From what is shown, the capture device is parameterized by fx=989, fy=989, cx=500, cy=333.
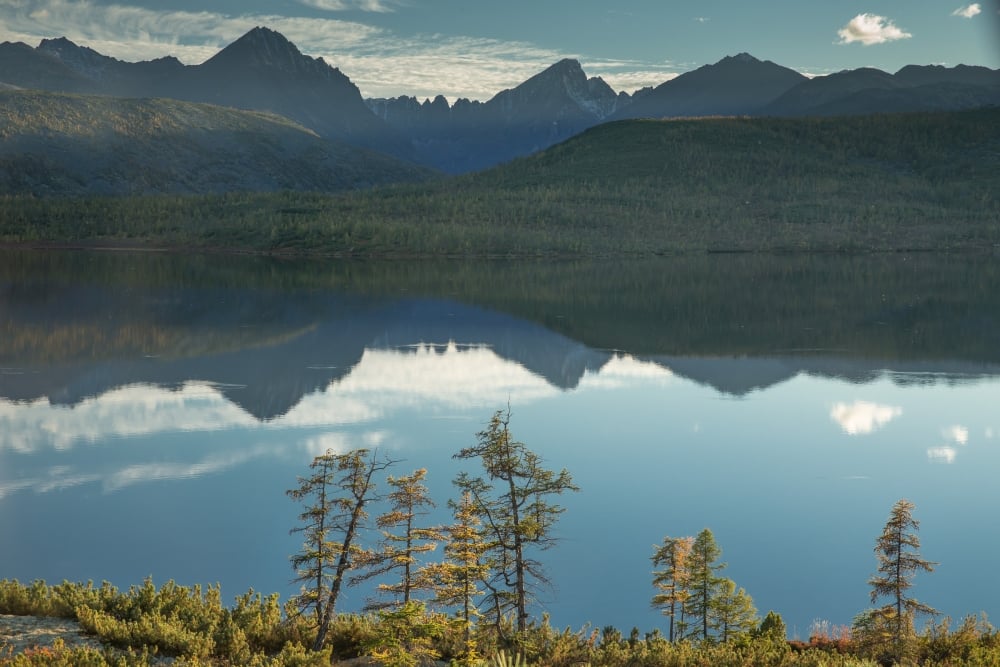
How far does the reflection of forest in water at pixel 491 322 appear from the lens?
124ft

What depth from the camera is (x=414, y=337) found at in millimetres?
46750

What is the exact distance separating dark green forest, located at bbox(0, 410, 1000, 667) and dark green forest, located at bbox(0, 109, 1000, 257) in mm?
94438

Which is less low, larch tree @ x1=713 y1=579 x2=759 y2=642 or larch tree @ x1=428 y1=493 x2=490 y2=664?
larch tree @ x1=428 y1=493 x2=490 y2=664

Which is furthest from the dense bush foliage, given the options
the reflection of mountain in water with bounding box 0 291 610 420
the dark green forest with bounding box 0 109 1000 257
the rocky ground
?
the dark green forest with bounding box 0 109 1000 257

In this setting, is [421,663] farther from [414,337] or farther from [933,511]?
[414,337]

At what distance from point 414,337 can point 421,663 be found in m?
34.7

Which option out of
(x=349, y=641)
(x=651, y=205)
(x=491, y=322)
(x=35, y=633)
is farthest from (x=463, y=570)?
(x=651, y=205)

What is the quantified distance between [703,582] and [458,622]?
4.22 meters

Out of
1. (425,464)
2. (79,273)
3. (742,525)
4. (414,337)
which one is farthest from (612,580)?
(79,273)

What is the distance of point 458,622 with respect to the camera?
42.2 ft

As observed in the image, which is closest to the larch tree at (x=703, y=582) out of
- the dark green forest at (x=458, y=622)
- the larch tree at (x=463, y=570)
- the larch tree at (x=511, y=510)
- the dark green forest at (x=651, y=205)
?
the dark green forest at (x=458, y=622)

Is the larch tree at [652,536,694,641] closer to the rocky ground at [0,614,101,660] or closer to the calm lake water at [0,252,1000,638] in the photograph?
the calm lake water at [0,252,1000,638]

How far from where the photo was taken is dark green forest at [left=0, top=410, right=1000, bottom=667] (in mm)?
11984

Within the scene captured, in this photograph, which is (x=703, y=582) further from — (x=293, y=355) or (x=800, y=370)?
(x=293, y=355)
